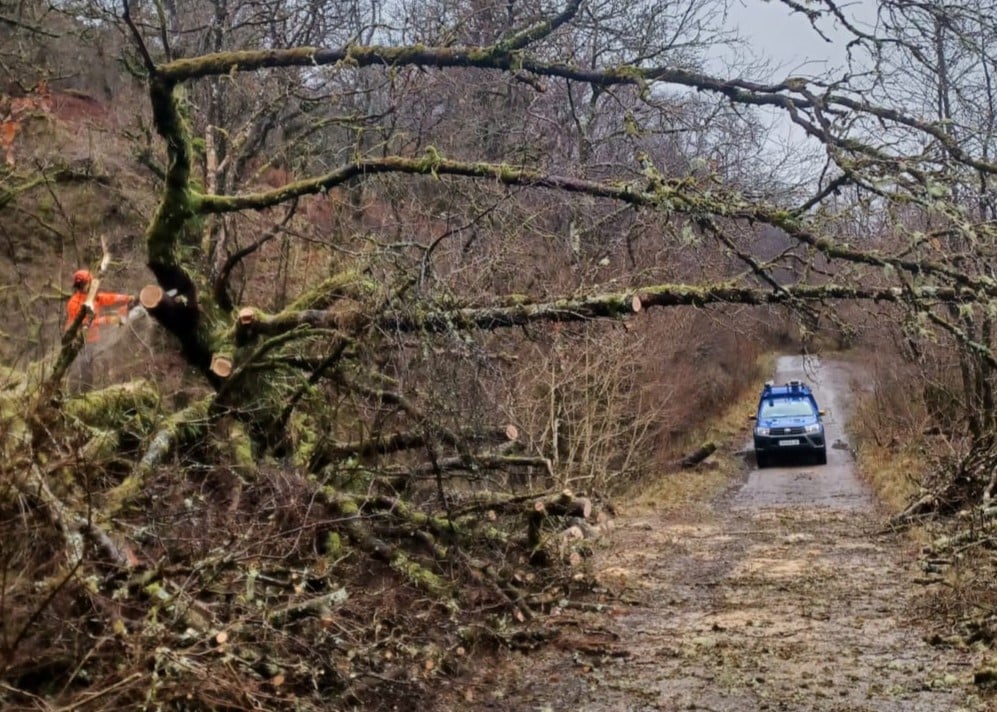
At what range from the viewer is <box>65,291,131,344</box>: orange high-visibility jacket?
5813 mm

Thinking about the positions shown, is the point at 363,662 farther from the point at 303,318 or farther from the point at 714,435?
the point at 714,435

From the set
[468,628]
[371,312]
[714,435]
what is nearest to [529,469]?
[468,628]

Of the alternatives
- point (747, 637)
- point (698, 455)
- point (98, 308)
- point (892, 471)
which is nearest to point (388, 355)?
point (98, 308)

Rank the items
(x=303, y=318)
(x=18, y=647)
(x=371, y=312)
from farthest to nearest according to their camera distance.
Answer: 1. (x=303, y=318)
2. (x=371, y=312)
3. (x=18, y=647)

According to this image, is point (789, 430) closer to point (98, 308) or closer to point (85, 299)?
point (98, 308)

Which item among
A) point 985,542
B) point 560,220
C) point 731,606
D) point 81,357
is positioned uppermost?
point 560,220

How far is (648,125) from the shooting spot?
995 centimetres

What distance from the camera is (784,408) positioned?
84.2ft

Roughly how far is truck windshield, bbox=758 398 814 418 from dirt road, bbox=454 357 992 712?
10066mm

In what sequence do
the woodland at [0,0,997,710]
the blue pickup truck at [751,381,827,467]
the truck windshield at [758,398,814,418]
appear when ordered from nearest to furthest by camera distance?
the woodland at [0,0,997,710] < the blue pickup truck at [751,381,827,467] < the truck windshield at [758,398,814,418]

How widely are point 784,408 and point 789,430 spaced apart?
83 cm

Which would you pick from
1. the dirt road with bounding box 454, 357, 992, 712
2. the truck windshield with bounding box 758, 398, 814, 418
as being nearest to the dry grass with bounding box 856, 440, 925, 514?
the truck windshield with bounding box 758, 398, 814, 418

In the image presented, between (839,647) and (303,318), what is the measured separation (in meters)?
5.39

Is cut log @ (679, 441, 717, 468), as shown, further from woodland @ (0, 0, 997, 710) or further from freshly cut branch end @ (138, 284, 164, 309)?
freshly cut branch end @ (138, 284, 164, 309)
